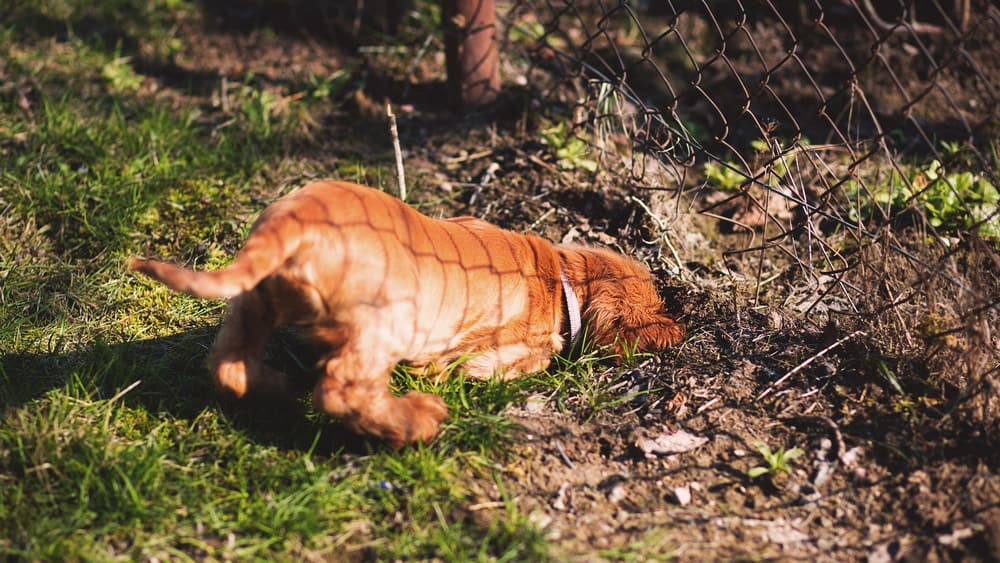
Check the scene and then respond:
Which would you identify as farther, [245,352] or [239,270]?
[245,352]

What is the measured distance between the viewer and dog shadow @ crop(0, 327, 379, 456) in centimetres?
277

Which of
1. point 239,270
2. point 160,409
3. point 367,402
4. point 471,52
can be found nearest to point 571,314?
point 367,402

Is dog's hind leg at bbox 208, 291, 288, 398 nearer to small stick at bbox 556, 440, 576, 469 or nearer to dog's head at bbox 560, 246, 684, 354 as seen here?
small stick at bbox 556, 440, 576, 469

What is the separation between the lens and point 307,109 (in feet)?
15.6

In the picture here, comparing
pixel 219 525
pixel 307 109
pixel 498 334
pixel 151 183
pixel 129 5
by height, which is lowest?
pixel 219 525

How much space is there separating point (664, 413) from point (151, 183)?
2.69 meters

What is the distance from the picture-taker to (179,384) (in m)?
3.00

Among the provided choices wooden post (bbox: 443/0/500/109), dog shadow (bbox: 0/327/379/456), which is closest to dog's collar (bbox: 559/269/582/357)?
dog shadow (bbox: 0/327/379/456)

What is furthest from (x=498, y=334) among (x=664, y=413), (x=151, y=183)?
(x=151, y=183)

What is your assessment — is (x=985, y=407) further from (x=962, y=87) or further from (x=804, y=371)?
(x=962, y=87)

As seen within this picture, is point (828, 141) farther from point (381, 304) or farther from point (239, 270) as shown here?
point (239, 270)

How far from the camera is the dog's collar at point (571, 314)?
3385mm

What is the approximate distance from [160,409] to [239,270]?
0.79m

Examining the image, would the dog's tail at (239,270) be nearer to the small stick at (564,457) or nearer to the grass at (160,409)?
the grass at (160,409)
